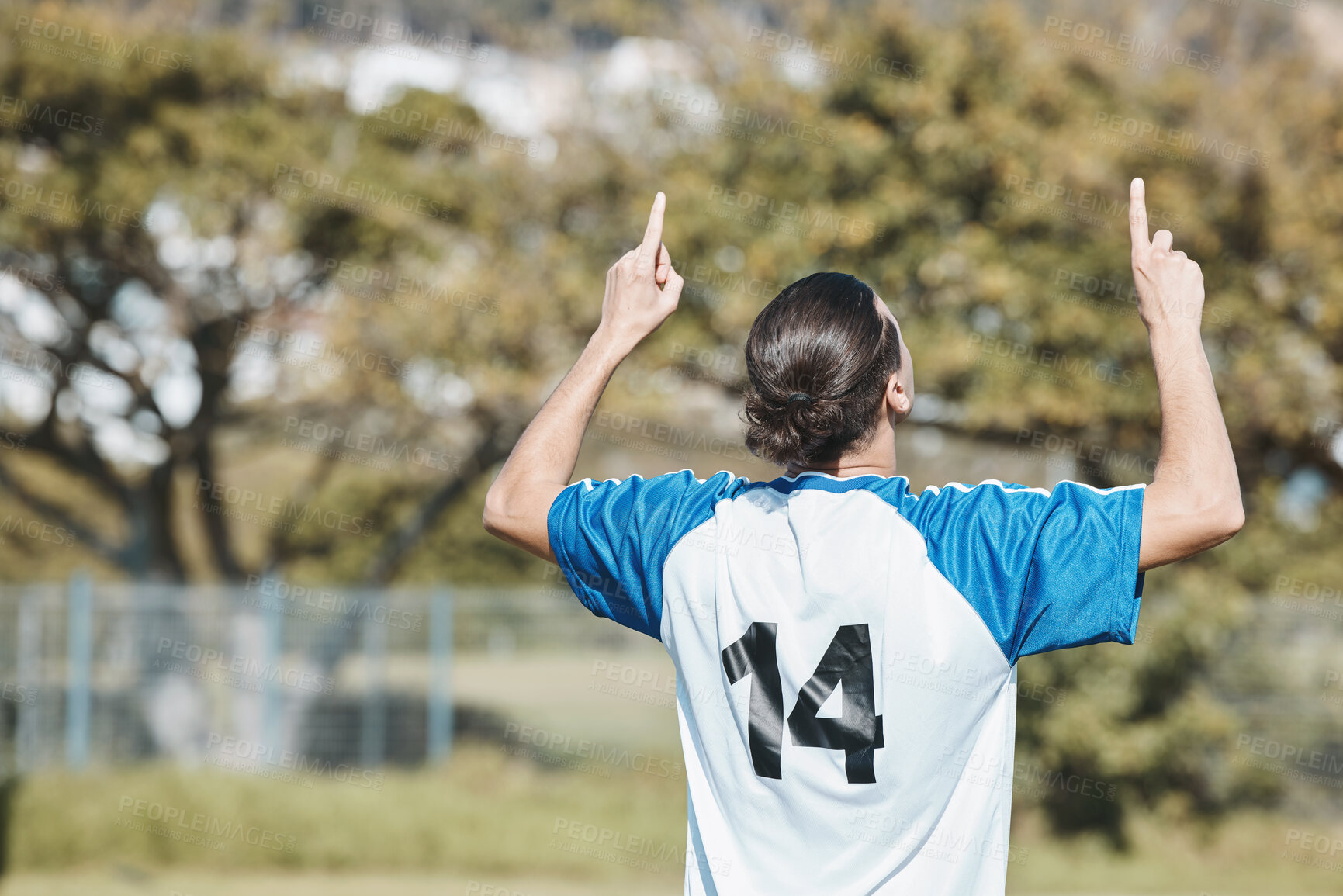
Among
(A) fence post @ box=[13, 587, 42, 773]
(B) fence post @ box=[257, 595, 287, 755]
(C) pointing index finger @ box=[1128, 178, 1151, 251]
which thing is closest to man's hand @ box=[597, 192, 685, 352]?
(C) pointing index finger @ box=[1128, 178, 1151, 251]

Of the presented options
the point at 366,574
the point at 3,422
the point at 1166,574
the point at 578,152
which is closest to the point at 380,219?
the point at 578,152

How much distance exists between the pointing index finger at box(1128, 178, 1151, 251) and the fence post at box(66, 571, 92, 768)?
10.4m

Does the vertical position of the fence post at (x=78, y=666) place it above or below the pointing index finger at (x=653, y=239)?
A: below

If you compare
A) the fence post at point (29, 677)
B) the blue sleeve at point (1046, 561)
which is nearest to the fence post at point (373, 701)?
the fence post at point (29, 677)

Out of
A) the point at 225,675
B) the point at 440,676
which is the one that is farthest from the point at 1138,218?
the point at 225,675

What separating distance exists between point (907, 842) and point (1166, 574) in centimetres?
833

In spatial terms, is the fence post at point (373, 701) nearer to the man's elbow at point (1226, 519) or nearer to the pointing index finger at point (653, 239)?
the pointing index finger at point (653, 239)

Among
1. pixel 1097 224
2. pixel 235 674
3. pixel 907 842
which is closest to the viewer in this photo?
pixel 907 842

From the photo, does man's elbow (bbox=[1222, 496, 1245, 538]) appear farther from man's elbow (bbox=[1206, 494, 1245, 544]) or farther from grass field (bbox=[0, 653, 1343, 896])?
grass field (bbox=[0, 653, 1343, 896])

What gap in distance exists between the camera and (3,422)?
11.6m

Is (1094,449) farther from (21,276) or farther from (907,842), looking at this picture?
→ (21,276)

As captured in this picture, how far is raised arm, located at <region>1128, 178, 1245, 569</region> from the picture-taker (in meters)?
1.36

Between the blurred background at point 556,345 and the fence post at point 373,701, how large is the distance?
0.04m

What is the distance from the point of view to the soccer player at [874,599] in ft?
4.72
